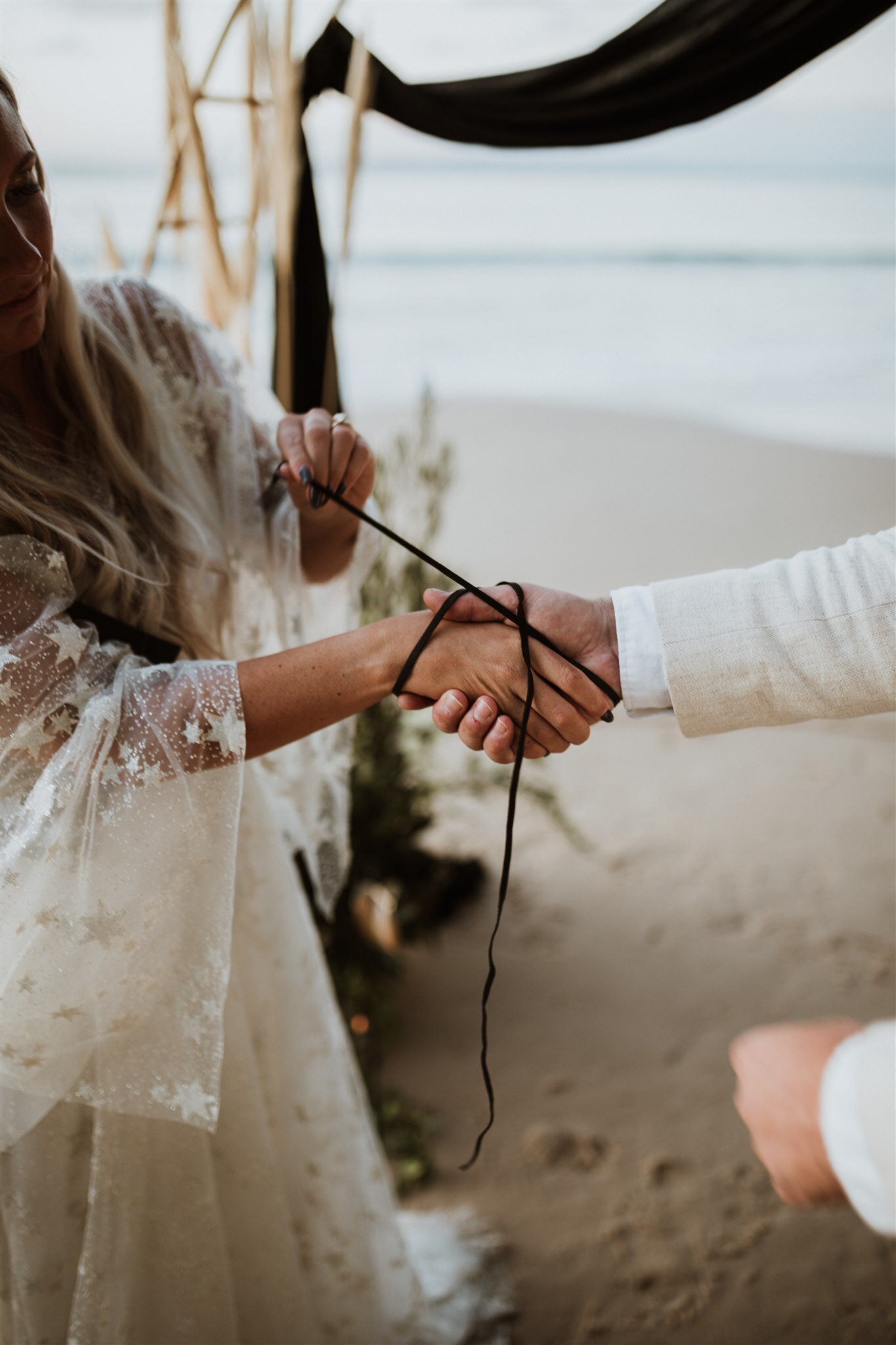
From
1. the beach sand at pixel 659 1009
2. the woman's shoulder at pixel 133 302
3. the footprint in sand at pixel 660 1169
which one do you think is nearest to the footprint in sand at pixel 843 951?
the beach sand at pixel 659 1009

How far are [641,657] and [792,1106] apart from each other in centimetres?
61

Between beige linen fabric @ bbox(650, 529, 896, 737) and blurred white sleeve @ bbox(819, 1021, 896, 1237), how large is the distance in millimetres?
524

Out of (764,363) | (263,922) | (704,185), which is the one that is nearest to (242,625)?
(263,922)

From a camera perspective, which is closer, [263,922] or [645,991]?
[263,922]

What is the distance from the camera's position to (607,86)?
197 centimetres

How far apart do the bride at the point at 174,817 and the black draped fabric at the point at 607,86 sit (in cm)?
80

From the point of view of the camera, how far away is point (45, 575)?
1.12m

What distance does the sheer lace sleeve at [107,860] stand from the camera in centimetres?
108

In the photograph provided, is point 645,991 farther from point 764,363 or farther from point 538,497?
point 764,363

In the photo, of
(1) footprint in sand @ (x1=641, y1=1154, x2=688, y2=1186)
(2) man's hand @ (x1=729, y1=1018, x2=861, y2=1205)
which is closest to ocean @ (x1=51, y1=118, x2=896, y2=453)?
(1) footprint in sand @ (x1=641, y1=1154, x2=688, y2=1186)

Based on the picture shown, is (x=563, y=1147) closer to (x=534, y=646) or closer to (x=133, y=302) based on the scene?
(x=534, y=646)

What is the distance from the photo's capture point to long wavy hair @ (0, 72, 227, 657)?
1173 mm

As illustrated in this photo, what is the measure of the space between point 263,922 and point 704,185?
13.7 m

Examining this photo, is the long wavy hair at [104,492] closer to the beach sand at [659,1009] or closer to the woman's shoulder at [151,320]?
the woman's shoulder at [151,320]
